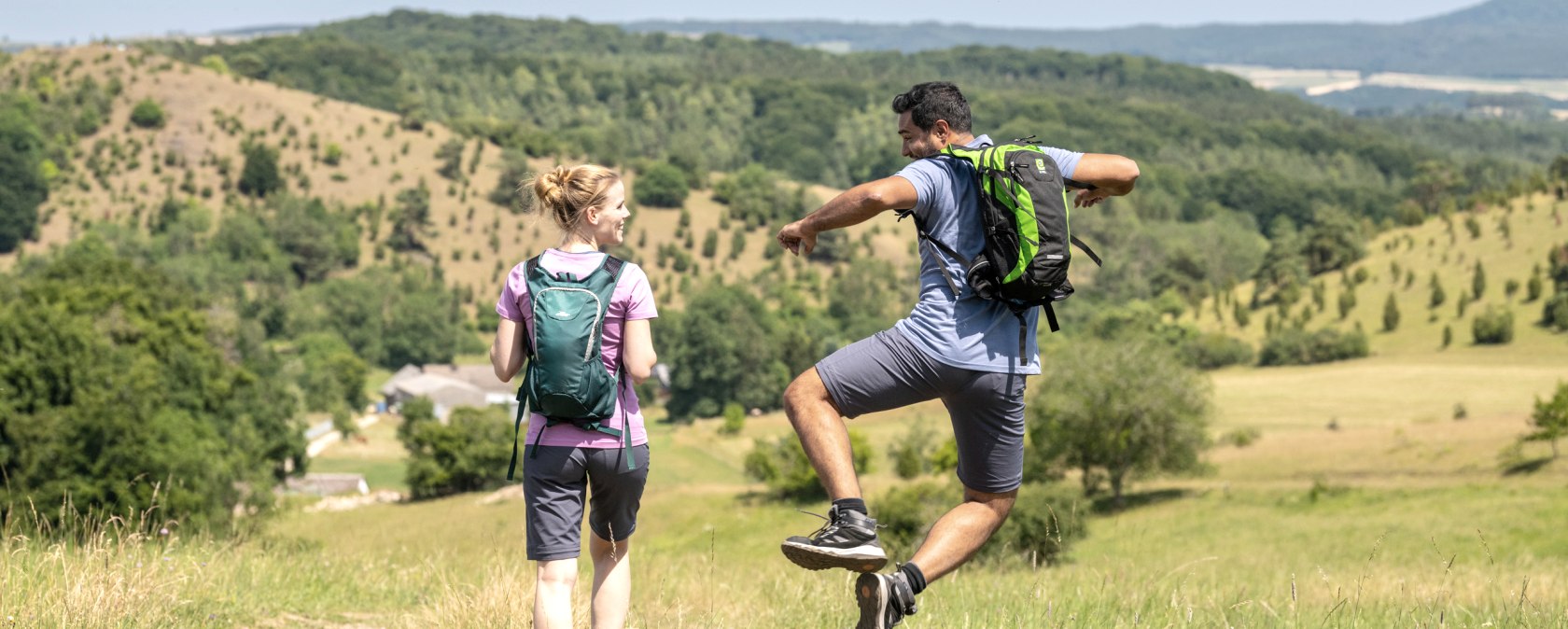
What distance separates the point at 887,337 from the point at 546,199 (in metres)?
1.24

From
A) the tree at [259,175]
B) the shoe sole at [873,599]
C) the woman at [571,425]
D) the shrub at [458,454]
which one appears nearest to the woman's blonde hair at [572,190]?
the woman at [571,425]

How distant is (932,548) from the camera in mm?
4945

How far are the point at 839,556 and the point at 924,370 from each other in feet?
2.25

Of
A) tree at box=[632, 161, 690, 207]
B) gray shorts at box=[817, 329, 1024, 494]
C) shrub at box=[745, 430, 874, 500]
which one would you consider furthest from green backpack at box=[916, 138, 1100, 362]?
tree at box=[632, 161, 690, 207]

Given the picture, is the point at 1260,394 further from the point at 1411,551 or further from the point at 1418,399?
the point at 1411,551

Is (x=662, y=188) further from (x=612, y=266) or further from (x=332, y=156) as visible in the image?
(x=612, y=266)

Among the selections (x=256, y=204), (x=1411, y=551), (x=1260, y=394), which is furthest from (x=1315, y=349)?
(x=256, y=204)

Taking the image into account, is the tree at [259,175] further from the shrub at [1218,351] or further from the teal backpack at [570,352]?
the teal backpack at [570,352]

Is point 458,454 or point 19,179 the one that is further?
point 19,179

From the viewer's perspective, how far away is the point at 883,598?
464 centimetres

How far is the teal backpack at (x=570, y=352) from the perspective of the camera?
443 centimetres

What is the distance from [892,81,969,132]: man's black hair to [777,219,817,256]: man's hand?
58 centimetres

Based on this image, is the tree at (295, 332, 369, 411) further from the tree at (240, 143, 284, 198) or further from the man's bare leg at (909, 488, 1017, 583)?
the man's bare leg at (909, 488, 1017, 583)

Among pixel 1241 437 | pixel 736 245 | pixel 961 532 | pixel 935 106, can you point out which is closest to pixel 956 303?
pixel 935 106
